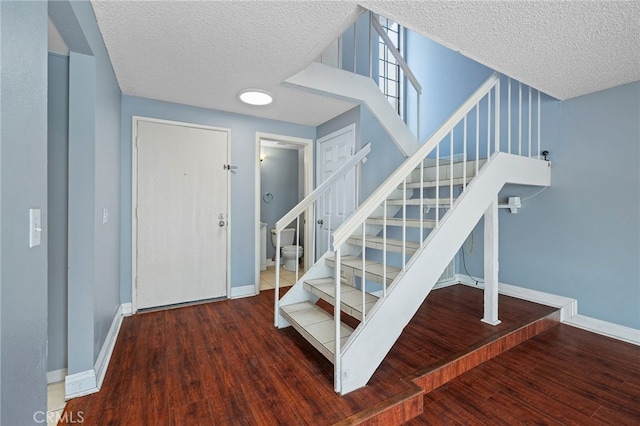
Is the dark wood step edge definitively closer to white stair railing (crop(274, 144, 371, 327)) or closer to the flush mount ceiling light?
white stair railing (crop(274, 144, 371, 327))

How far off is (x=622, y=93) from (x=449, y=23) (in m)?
2.10

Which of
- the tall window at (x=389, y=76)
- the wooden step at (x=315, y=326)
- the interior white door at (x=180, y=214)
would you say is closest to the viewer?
the wooden step at (x=315, y=326)

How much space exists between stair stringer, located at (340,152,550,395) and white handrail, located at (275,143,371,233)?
1103 millimetres

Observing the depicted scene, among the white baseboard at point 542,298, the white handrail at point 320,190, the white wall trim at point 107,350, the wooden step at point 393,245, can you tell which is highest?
the white handrail at point 320,190

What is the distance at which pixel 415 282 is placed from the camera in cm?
187

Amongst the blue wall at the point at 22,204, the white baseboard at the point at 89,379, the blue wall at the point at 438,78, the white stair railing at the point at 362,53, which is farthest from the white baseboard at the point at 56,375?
the blue wall at the point at 438,78

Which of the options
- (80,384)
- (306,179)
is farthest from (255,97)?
(80,384)

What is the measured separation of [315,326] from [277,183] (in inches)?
156

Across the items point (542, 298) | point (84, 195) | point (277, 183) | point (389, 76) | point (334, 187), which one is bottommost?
point (542, 298)

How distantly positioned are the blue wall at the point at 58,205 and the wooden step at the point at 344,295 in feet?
5.63

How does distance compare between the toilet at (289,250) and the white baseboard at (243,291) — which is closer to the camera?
the white baseboard at (243,291)

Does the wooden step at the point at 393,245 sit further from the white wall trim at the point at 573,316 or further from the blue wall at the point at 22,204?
the white wall trim at the point at 573,316

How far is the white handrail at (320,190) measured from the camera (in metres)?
2.48

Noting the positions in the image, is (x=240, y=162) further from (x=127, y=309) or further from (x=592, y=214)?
(x=592, y=214)
